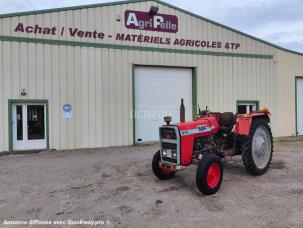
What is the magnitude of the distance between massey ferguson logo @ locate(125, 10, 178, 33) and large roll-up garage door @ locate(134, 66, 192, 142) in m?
1.72

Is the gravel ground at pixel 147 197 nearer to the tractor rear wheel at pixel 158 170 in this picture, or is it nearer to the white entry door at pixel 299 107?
the tractor rear wheel at pixel 158 170

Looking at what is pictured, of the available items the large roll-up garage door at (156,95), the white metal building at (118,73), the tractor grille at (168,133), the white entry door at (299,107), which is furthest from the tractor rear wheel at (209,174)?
the white entry door at (299,107)

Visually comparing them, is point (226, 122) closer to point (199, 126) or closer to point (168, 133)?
point (199, 126)

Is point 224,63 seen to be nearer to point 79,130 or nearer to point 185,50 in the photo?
point 185,50

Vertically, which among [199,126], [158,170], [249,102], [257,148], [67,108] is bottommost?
[158,170]

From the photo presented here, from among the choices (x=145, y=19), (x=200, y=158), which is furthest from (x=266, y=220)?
(x=145, y=19)

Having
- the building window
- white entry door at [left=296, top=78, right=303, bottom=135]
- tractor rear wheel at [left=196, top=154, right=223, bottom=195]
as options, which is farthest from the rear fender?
white entry door at [left=296, top=78, right=303, bottom=135]

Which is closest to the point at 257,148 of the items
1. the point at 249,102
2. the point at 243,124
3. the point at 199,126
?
the point at 243,124

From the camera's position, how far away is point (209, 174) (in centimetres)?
546

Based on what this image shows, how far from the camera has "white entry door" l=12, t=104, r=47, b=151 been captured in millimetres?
11516

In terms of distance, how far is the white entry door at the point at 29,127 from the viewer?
1152 centimetres

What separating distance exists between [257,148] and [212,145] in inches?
44.5

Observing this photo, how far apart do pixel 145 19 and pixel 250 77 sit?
6027 mm

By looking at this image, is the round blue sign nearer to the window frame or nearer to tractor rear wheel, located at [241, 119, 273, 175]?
tractor rear wheel, located at [241, 119, 273, 175]
